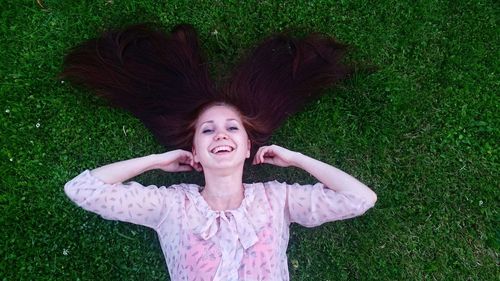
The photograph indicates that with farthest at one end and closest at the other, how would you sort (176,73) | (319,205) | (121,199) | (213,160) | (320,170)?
(176,73)
(320,170)
(319,205)
(121,199)
(213,160)

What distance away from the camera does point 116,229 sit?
4.67m

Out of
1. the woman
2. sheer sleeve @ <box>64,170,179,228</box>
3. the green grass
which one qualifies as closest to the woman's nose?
the woman

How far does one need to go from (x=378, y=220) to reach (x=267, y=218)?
1.07 m

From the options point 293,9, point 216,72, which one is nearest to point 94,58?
point 216,72

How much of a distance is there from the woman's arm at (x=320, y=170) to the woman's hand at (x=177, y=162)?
471mm

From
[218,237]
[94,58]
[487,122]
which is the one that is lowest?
[218,237]

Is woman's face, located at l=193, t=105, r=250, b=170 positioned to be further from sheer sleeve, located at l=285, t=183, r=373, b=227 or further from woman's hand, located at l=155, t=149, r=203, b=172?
sheer sleeve, located at l=285, t=183, r=373, b=227

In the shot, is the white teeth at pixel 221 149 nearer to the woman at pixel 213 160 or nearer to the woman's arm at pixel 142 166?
Answer: the woman at pixel 213 160

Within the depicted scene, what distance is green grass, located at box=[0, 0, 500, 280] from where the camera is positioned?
467 cm

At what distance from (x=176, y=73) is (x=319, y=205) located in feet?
5.02

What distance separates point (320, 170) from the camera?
4.29m

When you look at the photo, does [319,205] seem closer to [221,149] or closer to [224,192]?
[224,192]

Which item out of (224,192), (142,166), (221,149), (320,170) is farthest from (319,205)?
(142,166)

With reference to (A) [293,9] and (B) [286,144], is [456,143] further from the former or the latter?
(A) [293,9]
